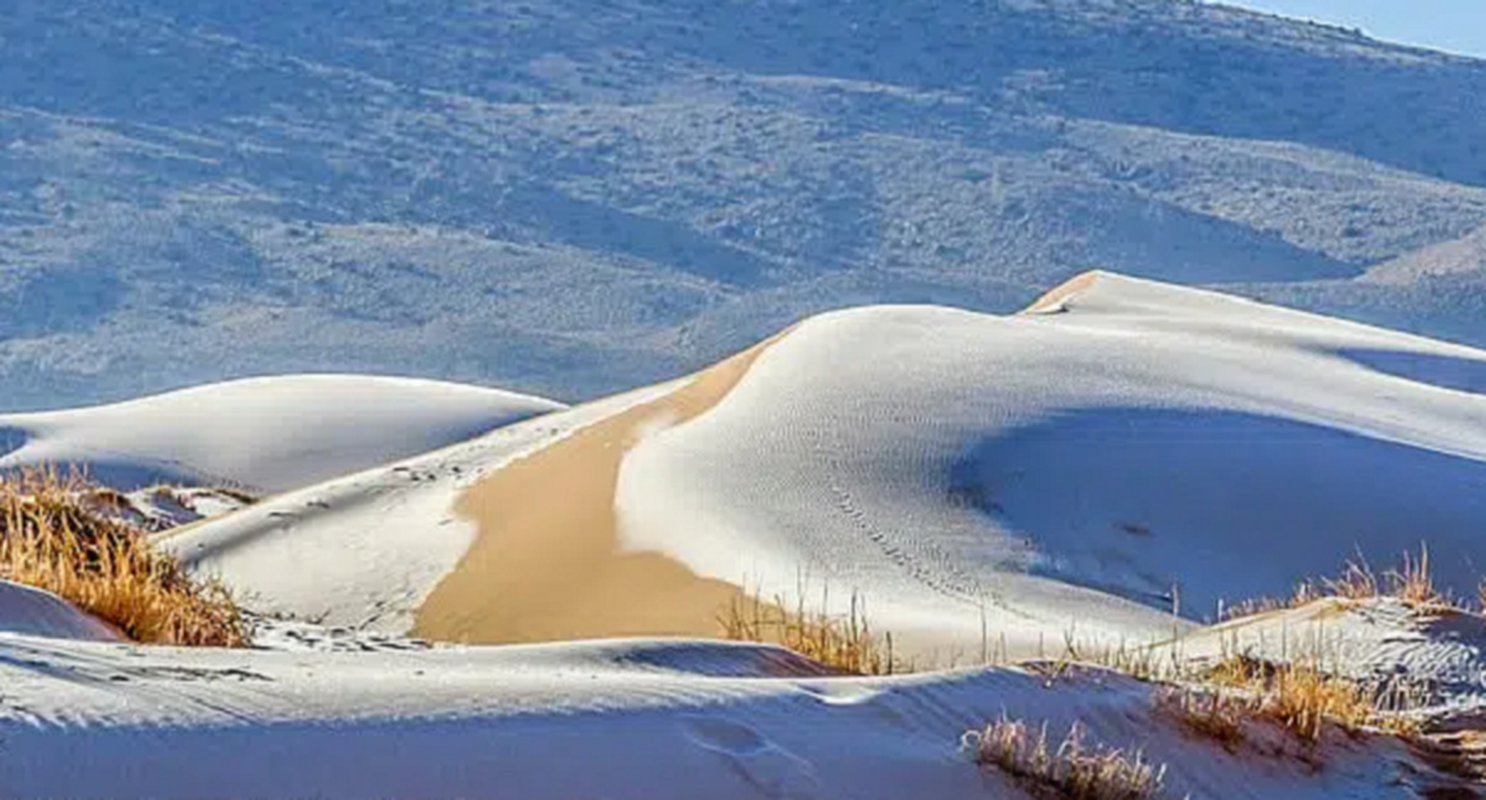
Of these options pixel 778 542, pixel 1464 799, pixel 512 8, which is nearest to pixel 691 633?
pixel 778 542

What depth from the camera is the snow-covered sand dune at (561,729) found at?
5824 millimetres

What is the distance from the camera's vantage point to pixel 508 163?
12950cm

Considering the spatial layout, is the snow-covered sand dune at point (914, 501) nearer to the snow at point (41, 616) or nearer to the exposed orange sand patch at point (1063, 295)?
the snow at point (41, 616)

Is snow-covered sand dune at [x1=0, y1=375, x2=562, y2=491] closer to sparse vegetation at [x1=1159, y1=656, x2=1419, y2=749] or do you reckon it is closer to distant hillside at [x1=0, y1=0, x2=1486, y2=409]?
sparse vegetation at [x1=1159, y1=656, x2=1419, y2=749]

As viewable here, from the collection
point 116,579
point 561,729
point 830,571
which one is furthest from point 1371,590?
point 561,729

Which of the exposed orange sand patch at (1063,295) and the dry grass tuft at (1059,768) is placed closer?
the dry grass tuft at (1059,768)

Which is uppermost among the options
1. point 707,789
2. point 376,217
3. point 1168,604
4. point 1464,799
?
point 707,789

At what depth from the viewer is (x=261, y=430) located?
4344 centimetres

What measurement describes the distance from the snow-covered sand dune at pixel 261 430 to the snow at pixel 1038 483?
693 inches

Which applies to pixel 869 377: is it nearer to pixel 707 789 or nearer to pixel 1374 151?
pixel 707 789

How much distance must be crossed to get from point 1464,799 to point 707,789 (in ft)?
8.50

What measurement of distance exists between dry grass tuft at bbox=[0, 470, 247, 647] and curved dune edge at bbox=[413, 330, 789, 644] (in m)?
4.06

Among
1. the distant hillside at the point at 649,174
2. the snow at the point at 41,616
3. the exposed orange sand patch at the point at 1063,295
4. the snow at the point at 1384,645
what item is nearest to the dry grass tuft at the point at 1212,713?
the snow at the point at 1384,645

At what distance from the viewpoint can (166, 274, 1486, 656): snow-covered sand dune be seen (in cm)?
1806
